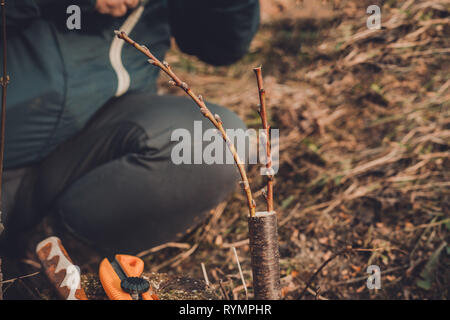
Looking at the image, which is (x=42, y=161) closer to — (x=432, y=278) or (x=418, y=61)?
(x=432, y=278)

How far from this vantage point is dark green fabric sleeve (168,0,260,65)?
49.0 inches

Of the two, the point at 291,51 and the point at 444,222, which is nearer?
the point at 444,222

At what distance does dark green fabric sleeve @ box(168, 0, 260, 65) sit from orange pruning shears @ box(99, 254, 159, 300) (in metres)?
0.86

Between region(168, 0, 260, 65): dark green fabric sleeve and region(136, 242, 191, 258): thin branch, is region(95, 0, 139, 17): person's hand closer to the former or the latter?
region(168, 0, 260, 65): dark green fabric sleeve

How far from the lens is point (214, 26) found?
1297 millimetres

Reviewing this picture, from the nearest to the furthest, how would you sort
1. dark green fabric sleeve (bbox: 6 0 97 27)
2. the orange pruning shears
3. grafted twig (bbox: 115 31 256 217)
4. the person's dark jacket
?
grafted twig (bbox: 115 31 256 217) → the orange pruning shears → dark green fabric sleeve (bbox: 6 0 97 27) → the person's dark jacket

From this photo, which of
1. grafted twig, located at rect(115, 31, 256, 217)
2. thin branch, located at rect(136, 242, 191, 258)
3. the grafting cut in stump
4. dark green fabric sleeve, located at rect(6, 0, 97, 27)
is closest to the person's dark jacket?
dark green fabric sleeve, located at rect(6, 0, 97, 27)

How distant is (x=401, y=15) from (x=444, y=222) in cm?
96

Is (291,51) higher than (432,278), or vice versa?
(291,51)

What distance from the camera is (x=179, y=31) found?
139cm

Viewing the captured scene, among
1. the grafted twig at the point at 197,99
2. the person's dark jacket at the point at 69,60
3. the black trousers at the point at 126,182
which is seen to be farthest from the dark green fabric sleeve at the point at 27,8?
the grafted twig at the point at 197,99

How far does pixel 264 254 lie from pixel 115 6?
81 centimetres
